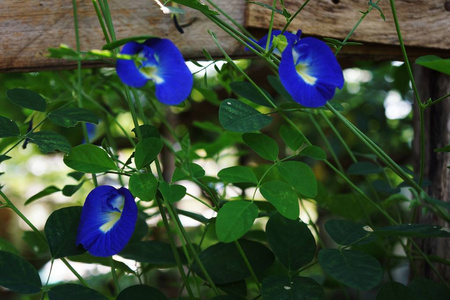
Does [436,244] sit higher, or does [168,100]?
[168,100]

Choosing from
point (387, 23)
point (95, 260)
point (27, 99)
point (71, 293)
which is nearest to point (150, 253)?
point (95, 260)

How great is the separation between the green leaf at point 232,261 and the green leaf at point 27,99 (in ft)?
1.07

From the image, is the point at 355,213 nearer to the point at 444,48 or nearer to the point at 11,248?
the point at 444,48

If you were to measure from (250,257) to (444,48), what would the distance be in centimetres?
54

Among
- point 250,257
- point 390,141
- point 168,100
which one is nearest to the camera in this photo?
point 168,100

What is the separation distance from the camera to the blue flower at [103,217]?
618mm

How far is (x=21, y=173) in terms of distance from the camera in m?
3.51

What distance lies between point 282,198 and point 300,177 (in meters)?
0.06

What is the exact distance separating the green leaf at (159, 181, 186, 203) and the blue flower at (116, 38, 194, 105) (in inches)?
5.2

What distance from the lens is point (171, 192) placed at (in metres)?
0.63

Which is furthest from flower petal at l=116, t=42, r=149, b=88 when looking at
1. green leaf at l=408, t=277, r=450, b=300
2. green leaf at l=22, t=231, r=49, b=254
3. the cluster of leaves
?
green leaf at l=22, t=231, r=49, b=254

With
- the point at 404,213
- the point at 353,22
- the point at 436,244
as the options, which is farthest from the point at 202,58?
the point at 404,213

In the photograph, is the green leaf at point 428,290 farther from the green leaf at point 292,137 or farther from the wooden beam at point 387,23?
the wooden beam at point 387,23

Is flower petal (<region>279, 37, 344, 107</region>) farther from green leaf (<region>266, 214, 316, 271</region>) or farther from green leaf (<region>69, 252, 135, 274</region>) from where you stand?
green leaf (<region>69, 252, 135, 274</region>)
